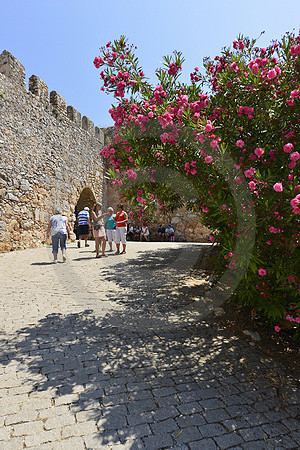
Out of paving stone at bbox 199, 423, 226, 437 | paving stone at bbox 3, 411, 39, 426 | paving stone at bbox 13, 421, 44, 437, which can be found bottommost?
paving stone at bbox 199, 423, 226, 437

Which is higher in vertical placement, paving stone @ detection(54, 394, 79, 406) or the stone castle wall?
the stone castle wall

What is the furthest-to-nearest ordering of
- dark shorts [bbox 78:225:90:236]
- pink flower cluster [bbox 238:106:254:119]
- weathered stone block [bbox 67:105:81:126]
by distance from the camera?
weathered stone block [bbox 67:105:81:126]
dark shorts [bbox 78:225:90:236]
pink flower cluster [bbox 238:106:254:119]

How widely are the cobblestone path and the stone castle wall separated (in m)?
5.67

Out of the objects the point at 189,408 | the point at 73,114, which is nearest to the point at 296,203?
the point at 189,408

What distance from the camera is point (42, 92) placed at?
37.2 feet

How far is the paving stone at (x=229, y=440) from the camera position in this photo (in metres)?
1.92

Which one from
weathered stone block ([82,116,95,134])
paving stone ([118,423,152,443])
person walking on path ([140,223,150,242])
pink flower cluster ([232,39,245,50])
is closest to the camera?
paving stone ([118,423,152,443])

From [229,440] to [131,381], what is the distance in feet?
Answer: 2.98

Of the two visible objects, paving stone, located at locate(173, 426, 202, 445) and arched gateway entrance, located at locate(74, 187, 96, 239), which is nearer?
paving stone, located at locate(173, 426, 202, 445)

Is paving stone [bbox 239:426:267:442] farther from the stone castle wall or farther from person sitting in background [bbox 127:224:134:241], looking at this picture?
person sitting in background [bbox 127:224:134:241]

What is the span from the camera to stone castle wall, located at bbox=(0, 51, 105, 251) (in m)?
9.43

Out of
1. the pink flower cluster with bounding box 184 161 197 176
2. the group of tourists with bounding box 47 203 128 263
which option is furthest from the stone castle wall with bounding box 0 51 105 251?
the pink flower cluster with bounding box 184 161 197 176

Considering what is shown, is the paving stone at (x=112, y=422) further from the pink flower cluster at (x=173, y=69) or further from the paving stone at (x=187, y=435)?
the pink flower cluster at (x=173, y=69)

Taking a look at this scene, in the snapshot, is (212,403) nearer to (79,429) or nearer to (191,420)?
(191,420)
